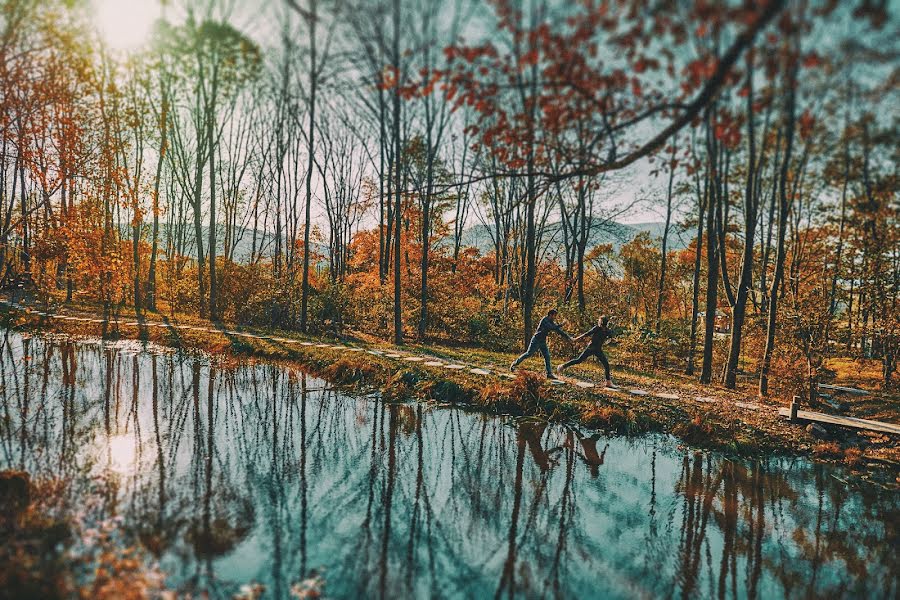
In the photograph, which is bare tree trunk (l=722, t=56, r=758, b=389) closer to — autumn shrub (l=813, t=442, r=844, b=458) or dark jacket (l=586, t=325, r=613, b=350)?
dark jacket (l=586, t=325, r=613, b=350)

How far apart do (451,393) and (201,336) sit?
10.0m

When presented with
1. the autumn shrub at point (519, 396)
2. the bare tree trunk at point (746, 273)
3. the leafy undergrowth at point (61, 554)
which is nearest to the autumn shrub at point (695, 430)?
the autumn shrub at point (519, 396)

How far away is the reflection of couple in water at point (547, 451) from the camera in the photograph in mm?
7840

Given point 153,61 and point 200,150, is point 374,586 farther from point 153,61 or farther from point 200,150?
point 153,61

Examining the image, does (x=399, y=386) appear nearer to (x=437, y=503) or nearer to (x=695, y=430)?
(x=437, y=503)

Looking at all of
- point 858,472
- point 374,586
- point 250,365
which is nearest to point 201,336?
point 250,365

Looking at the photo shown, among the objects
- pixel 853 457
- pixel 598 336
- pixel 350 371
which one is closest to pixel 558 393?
pixel 598 336

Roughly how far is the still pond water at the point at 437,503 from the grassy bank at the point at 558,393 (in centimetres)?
59

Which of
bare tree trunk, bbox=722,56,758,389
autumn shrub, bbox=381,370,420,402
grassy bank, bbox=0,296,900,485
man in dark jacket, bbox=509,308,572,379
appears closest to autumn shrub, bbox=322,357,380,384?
grassy bank, bbox=0,296,900,485

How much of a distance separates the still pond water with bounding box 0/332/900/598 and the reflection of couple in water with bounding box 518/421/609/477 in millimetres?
49

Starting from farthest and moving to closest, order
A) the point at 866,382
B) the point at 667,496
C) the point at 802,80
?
1. the point at 866,382
2. the point at 667,496
3. the point at 802,80

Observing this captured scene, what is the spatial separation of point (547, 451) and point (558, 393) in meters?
2.70

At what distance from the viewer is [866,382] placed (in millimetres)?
15359

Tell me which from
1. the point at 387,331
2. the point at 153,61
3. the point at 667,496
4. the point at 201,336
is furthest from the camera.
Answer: the point at 153,61
